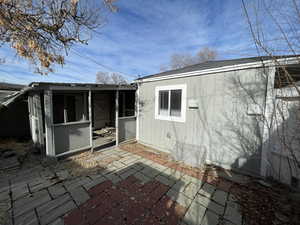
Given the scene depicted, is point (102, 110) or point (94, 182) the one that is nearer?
point (94, 182)

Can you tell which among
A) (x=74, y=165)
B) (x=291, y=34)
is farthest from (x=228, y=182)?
(x=74, y=165)

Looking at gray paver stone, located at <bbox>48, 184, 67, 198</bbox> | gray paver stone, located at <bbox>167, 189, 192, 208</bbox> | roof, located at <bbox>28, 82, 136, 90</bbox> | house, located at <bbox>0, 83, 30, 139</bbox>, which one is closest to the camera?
gray paver stone, located at <bbox>167, 189, 192, 208</bbox>

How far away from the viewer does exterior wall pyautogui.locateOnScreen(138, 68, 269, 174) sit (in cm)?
296

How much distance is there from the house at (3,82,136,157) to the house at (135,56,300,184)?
5.22 feet

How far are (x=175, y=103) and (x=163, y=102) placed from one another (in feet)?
1.73

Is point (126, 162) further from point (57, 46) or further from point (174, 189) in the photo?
point (57, 46)

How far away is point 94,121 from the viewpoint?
7652mm

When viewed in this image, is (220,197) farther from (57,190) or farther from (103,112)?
(103,112)

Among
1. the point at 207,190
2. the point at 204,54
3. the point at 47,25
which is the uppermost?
the point at 204,54

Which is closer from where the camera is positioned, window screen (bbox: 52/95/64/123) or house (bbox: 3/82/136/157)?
house (bbox: 3/82/136/157)

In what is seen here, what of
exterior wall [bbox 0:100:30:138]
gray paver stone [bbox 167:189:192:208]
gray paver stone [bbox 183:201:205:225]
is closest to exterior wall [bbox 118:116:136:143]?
gray paver stone [bbox 167:189:192:208]

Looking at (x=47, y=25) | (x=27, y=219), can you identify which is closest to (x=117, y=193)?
(x=27, y=219)

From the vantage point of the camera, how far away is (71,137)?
3904 millimetres

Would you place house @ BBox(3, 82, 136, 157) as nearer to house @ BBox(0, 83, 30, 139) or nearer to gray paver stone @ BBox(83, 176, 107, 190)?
house @ BBox(0, 83, 30, 139)
